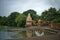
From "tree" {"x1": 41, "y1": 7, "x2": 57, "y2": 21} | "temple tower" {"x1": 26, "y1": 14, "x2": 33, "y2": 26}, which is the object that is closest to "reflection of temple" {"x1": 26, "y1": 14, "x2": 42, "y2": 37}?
"temple tower" {"x1": 26, "y1": 14, "x2": 33, "y2": 26}

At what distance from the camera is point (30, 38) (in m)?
2.18

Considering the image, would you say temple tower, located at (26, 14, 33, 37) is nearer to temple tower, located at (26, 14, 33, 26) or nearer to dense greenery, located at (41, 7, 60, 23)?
temple tower, located at (26, 14, 33, 26)

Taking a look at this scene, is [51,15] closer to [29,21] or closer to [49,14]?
[49,14]

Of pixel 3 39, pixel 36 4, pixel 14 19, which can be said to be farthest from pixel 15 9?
pixel 3 39

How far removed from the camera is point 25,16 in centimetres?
227

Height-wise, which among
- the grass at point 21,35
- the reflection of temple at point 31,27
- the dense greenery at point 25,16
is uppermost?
the dense greenery at point 25,16

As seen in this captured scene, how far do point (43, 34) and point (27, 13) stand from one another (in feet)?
1.33

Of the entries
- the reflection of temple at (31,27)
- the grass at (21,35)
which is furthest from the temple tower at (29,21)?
the grass at (21,35)

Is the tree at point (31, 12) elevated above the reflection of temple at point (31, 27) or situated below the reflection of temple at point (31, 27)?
above

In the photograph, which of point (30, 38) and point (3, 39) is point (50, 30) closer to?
point (30, 38)

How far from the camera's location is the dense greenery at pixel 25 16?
2250 mm

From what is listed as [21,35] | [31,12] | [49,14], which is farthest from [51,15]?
[21,35]

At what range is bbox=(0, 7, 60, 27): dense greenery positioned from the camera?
7.38ft

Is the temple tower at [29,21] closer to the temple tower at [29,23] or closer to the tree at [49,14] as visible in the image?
the temple tower at [29,23]
